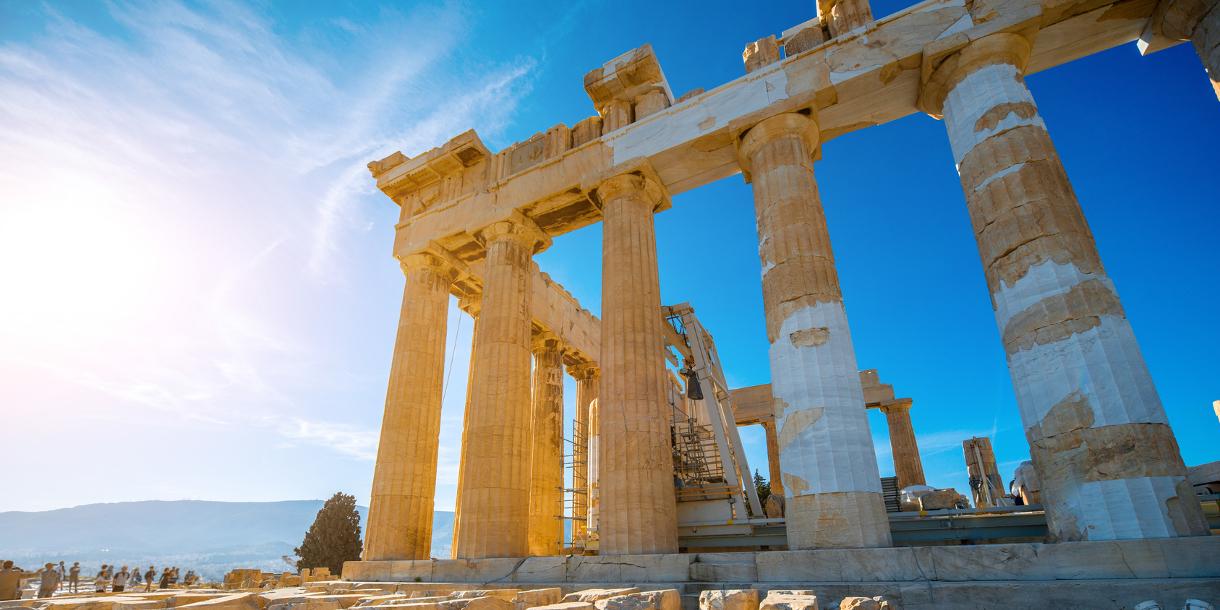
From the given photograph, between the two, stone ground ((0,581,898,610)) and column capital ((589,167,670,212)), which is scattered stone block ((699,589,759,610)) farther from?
column capital ((589,167,670,212))

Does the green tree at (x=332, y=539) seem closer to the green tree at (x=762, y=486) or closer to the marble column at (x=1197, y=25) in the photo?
the green tree at (x=762, y=486)

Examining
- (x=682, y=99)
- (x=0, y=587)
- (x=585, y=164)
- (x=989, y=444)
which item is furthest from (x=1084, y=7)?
(x=0, y=587)

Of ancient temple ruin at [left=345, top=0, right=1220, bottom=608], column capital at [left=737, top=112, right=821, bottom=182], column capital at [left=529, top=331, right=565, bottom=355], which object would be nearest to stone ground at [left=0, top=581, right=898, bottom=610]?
ancient temple ruin at [left=345, top=0, right=1220, bottom=608]

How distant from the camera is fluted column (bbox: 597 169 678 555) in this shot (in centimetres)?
1143

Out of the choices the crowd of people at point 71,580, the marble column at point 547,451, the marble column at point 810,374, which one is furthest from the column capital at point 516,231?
the crowd of people at point 71,580

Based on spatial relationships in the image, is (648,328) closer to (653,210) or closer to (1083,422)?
(653,210)

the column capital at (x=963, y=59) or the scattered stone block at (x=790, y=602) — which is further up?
the column capital at (x=963, y=59)

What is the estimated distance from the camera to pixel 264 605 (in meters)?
8.12

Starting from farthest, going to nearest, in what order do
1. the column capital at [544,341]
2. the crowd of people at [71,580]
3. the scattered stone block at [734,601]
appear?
the column capital at [544,341] → the crowd of people at [71,580] → the scattered stone block at [734,601]

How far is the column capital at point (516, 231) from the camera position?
55.2 feet

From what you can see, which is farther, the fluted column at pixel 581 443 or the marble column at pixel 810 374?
the fluted column at pixel 581 443

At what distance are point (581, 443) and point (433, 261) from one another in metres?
10.5

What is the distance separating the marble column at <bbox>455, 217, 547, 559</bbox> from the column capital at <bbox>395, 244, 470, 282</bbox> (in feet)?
6.56

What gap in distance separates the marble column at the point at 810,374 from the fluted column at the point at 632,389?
103 inches
